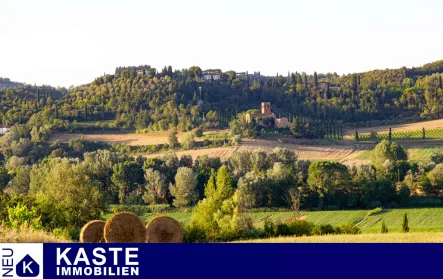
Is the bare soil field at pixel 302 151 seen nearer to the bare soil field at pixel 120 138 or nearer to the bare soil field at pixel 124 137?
the bare soil field at pixel 124 137

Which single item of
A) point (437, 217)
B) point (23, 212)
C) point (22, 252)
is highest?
point (22, 252)

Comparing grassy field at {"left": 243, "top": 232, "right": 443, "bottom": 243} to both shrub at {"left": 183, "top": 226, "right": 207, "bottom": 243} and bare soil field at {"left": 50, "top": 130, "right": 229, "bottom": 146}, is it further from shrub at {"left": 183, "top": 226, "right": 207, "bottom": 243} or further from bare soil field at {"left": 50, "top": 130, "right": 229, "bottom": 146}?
bare soil field at {"left": 50, "top": 130, "right": 229, "bottom": 146}

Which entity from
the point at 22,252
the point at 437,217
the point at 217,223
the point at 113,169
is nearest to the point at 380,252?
the point at 22,252

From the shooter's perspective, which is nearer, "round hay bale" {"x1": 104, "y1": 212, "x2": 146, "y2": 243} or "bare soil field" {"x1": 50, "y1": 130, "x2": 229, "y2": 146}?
"round hay bale" {"x1": 104, "y1": 212, "x2": 146, "y2": 243}

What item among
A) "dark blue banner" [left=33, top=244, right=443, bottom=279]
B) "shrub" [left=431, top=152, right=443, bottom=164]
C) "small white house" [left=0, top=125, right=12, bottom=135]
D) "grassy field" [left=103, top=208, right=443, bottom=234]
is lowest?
"grassy field" [left=103, top=208, right=443, bottom=234]

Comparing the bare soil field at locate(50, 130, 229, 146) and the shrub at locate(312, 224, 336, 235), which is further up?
the bare soil field at locate(50, 130, 229, 146)

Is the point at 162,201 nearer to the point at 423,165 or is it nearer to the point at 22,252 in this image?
the point at 423,165

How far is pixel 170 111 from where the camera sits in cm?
10869

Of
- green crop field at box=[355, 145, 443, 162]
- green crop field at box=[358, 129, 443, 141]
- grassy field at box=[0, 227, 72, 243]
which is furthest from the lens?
green crop field at box=[358, 129, 443, 141]

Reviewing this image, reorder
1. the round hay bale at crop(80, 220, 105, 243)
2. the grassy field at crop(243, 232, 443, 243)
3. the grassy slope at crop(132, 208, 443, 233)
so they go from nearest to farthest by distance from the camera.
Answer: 1. the grassy field at crop(243, 232, 443, 243)
2. the round hay bale at crop(80, 220, 105, 243)
3. the grassy slope at crop(132, 208, 443, 233)

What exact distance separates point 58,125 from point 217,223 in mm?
68989

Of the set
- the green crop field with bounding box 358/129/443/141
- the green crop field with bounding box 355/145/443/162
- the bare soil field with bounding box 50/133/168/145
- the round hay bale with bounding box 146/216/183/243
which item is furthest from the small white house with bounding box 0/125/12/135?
the round hay bale with bounding box 146/216/183/243

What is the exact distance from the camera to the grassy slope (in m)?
43.7

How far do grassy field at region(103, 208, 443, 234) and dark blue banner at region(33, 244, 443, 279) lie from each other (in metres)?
31.8
